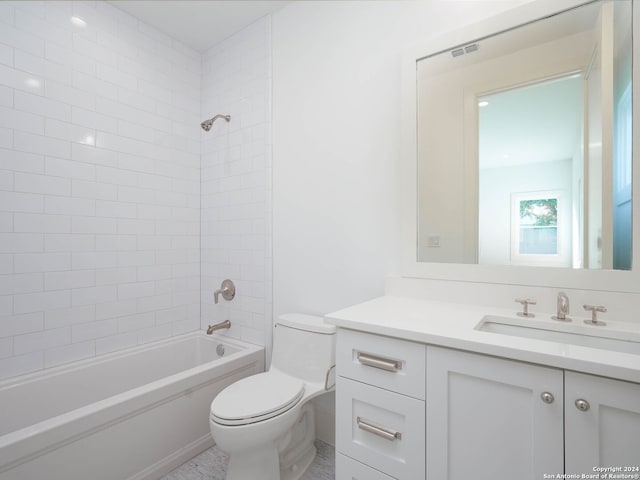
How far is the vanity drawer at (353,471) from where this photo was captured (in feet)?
3.42

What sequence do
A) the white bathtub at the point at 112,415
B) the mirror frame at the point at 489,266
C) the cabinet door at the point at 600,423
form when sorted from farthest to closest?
the white bathtub at the point at 112,415 < the mirror frame at the point at 489,266 < the cabinet door at the point at 600,423

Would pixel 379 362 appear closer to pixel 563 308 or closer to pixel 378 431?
pixel 378 431

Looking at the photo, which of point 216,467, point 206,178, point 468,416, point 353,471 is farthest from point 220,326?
point 468,416

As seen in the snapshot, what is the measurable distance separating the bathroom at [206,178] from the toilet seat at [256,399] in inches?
17.4

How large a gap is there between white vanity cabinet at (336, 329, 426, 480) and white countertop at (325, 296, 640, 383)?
0.05m

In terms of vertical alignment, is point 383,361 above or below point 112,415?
above

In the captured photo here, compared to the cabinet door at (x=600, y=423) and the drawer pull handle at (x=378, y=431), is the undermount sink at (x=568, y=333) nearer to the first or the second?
the cabinet door at (x=600, y=423)

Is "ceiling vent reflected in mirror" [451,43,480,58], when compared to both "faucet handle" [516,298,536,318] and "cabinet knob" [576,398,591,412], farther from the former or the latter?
"cabinet knob" [576,398,591,412]

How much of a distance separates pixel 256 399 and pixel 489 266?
46.0 inches

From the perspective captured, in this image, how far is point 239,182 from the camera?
7.41 ft

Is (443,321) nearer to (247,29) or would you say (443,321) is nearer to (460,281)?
(460,281)

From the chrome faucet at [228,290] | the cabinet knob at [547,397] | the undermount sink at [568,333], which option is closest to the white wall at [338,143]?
the chrome faucet at [228,290]

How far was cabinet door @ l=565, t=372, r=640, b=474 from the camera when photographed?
699mm

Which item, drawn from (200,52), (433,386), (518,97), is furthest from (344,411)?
(200,52)
